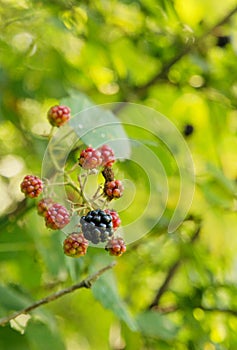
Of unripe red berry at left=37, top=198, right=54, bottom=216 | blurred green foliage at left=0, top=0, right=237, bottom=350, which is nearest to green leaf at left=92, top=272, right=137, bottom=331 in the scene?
blurred green foliage at left=0, top=0, right=237, bottom=350

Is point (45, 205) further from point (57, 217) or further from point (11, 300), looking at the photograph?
point (11, 300)

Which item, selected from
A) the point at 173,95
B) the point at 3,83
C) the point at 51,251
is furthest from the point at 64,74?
the point at 51,251

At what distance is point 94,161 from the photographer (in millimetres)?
791

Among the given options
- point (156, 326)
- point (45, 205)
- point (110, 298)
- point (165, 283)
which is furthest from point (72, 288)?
point (165, 283)

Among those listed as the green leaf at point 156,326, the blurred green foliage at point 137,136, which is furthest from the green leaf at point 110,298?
the green leaf at point 156,326

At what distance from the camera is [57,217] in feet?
2.54

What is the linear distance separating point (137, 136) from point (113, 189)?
23.0 inches

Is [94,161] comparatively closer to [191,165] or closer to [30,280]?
[191,165]

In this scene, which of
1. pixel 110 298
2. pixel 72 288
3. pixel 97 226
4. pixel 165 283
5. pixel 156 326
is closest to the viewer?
pixel 97 226

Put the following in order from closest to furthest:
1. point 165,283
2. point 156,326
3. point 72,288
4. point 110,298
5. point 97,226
A: point 97,226 < point 72,288 < point 110,298 < point 156,326 < point 165,283

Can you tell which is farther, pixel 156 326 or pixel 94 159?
pixel 156 326

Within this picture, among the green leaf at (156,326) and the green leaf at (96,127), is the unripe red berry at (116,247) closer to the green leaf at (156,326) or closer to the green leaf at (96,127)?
the green leaf at (96,127)

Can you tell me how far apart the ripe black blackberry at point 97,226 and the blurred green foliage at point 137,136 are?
48 cm

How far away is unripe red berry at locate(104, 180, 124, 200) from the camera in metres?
0.76
